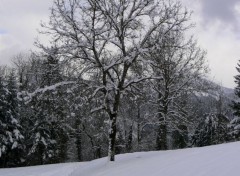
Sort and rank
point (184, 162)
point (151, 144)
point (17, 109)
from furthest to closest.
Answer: point (151, 144), point (17, 109), point (184, 162)

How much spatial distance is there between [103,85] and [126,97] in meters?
2.14

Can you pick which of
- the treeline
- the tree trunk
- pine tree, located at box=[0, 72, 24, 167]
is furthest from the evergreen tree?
the tree trunk

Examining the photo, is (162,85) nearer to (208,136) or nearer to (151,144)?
(151,144)

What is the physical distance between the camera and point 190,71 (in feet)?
99.0

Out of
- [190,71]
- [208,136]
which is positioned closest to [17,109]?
[190,71]

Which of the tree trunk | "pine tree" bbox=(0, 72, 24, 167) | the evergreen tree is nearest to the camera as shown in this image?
the tree trunk

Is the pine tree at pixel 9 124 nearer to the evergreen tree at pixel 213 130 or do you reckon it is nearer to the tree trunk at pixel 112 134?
the tree trunk at pixel 112 134

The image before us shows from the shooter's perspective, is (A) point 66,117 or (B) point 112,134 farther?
(A) point 66,117

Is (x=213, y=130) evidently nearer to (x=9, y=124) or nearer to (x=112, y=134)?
(x=9, y=124)

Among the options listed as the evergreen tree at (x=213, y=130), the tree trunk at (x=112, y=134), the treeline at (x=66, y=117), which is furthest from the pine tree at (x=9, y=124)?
the evergreen tree at (x=213, y=130)

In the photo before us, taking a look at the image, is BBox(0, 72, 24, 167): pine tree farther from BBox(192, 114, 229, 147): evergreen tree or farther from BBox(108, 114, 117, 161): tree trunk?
BBox(192, 114, 229, 147): evergreen tree

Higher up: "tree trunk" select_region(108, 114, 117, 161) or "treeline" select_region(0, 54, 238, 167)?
"treeline" select_region(0, 54, 238, 167)

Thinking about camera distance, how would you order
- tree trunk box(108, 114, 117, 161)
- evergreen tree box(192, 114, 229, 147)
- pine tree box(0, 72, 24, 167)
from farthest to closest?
evergreen tree box(192, 114, 229, 147), pine tree box(0, 72, 24, 167), tree trunk box(108, 114, 117, 161)

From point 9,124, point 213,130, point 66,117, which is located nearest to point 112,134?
point 66,117
